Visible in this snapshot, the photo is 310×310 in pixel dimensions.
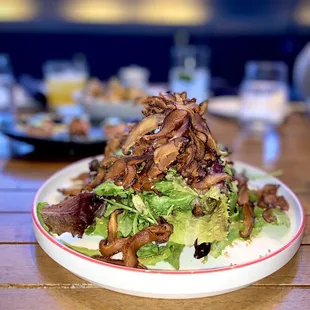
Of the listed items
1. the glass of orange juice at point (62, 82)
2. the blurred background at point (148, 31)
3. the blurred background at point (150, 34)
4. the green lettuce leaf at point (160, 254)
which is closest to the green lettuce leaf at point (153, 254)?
the green lettuce leaf at point (160, 254)

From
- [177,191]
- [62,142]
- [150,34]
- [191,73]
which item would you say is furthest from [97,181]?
[150,34]

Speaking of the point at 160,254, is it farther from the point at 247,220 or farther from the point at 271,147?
the point at 271,147

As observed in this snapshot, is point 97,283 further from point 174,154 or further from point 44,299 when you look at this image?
point 174,154

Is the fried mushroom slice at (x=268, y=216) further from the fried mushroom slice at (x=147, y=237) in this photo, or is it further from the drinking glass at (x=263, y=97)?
the drinking glass at (x=263, y=97)

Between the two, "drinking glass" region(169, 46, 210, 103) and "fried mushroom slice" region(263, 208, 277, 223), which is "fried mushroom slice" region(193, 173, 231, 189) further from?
"drinking glass" region(169, 46, 210, 103)

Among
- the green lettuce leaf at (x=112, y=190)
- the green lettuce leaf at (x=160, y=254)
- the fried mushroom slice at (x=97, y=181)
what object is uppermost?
the green lettuce leaf at (x=112, y=190)

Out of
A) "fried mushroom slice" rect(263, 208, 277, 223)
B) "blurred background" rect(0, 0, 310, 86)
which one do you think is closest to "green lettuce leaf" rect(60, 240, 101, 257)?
"fried mushroom slice" rect(263, 208, 277, 223)

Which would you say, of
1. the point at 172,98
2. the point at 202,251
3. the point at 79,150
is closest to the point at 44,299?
the point at 202,251
